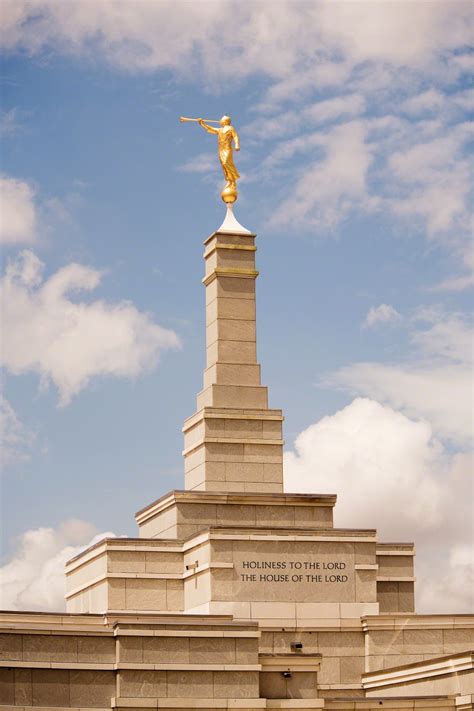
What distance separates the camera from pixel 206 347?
53812 mm

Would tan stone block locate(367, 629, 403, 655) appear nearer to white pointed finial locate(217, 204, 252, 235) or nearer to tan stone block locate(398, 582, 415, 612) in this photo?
tan stone block locate(398, 582, 415, 612)

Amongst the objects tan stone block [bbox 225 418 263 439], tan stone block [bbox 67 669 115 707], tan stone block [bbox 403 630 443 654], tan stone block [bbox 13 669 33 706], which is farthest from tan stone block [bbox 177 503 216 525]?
tan stone block [bbox 13 669 33 706]

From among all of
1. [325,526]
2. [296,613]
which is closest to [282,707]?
[296,613]

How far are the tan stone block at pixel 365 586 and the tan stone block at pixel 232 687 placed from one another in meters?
8.15

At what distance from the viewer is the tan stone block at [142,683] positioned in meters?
39.7

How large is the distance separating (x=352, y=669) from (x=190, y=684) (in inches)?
319

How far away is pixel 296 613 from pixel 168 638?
7.63 m

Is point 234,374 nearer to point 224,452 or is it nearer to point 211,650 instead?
point 224,452

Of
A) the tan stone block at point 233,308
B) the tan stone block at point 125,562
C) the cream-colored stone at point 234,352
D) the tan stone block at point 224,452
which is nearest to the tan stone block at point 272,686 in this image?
the tan stone block at point 125,562

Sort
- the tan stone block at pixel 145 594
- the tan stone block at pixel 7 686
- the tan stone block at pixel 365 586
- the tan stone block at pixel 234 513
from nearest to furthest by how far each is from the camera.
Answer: the tan stone block at pixel 7 686
the tan stone block at pixel 365 586
the tan stone block at pixel 145 594
the tan stone block at pixel 234 513

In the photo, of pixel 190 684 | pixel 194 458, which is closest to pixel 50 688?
pixel 190 684

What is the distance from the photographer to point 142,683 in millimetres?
39844

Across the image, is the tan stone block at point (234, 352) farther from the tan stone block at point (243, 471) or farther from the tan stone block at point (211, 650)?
the tan stone block at point (211, 650)

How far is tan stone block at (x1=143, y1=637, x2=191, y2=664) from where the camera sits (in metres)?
40.1
